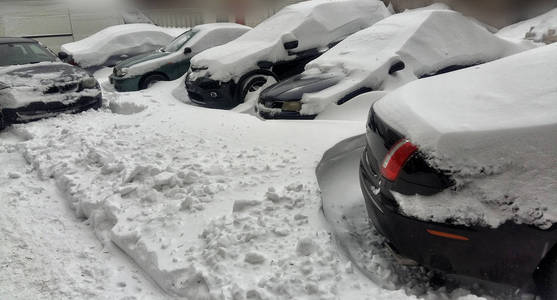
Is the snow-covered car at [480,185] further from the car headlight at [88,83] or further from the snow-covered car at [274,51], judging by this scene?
the car headlight at [88,83]

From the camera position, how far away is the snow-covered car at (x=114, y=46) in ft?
35.1

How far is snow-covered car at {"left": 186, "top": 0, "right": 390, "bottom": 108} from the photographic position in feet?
22.6

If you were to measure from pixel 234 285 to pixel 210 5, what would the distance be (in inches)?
84.2

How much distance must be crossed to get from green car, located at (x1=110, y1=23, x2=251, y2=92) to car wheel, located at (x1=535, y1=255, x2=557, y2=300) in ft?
25.2

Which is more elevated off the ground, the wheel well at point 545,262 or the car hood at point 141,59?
the wheel well at point 545,262

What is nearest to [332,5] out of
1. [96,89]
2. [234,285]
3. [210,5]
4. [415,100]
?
[96,89]

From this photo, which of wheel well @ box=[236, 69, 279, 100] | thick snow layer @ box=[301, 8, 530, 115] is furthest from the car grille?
thick snow layer @ box=[301, 8, 530, 115]

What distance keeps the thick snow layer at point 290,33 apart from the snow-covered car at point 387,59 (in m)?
1.01

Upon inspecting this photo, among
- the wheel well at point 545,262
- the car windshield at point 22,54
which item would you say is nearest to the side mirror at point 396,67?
the wheel well at point 545,262

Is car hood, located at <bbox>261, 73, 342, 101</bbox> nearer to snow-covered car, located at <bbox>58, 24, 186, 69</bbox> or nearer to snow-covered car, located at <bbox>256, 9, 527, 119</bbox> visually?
snow-covered car, located at <bbox>256, 9, 527, 119</bbox>

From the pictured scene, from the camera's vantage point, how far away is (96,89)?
6.90 meters

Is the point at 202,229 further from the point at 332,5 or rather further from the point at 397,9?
the point at 397,9

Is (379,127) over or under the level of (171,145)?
over

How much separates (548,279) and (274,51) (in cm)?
576
